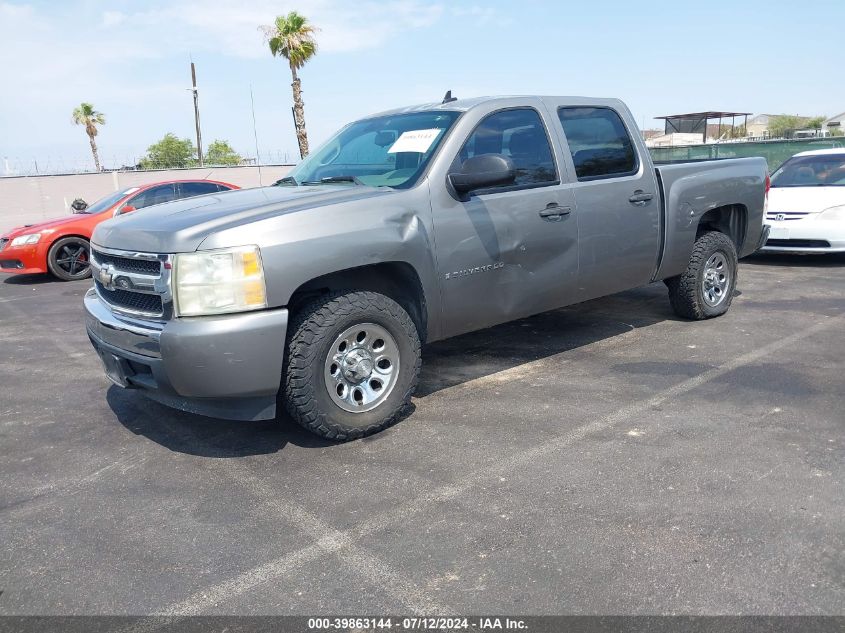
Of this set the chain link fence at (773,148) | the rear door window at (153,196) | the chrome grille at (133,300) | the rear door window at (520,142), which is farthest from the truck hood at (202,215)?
the chain link fence at (773,148)

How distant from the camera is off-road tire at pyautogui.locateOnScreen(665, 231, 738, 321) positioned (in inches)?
239

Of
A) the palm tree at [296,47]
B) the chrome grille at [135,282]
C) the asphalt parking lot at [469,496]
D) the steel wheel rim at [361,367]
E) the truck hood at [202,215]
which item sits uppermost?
the palm tree at [296,47]

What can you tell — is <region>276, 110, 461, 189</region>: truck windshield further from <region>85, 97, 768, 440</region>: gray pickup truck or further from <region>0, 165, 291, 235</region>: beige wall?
<region>0, 165, 291, 235</region>: beige wall

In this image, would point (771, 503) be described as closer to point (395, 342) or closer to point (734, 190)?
point (395, 342)

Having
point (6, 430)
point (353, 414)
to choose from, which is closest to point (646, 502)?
point (353, 414)

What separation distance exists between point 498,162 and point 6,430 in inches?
134

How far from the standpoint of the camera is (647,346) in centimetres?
566

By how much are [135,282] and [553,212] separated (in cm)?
261

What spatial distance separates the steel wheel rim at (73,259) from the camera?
10.7 meters

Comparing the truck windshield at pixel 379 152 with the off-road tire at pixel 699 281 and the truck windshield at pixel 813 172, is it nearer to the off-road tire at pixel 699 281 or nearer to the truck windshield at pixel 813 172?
the off-road tire at pixel 699 281

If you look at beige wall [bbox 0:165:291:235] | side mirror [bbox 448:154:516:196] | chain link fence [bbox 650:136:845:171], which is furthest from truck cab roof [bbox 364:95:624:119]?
beige wall [bbox 0:165:291:235]

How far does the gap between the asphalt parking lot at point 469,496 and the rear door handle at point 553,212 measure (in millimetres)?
1107

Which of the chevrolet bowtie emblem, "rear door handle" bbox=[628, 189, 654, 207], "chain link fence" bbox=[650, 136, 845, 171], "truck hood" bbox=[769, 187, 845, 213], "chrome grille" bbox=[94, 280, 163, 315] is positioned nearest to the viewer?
"chrome grille" bbox=[94, 280, 163, 315]

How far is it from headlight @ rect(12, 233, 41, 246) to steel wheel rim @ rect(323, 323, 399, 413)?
28.4ft
